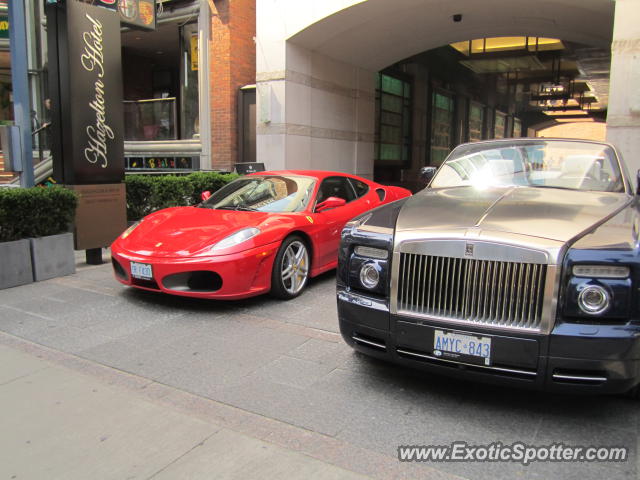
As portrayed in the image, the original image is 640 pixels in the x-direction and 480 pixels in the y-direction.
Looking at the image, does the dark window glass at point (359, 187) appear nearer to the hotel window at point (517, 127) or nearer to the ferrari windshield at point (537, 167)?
the ferrari windshield at point (537, 167)

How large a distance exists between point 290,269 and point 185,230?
118 cm

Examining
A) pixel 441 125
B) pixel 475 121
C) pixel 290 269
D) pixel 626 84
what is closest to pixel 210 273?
pixel 290 269

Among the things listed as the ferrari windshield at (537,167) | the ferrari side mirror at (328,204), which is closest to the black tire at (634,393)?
the ferrari windshield at (537,167)

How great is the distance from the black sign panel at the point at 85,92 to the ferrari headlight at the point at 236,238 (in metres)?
3.24

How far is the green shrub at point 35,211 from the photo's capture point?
6020mm

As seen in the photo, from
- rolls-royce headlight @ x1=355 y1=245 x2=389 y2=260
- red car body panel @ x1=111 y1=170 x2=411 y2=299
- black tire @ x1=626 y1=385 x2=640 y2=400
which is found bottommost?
black tire @ x1=626 y1=385 x2=640 y2=400

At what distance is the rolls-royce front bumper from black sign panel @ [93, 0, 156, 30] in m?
8.57

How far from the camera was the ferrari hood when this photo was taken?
202 inches

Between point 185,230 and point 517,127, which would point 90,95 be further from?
point 517,127

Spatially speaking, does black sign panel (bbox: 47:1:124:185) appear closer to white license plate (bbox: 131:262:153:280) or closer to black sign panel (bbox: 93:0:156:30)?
black sign panel (bbox: 93:0:156:30)

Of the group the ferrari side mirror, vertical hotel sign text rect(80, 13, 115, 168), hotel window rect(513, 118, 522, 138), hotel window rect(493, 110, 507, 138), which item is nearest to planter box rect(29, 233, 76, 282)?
vertical hotel sign text rect(80, 13, 115, 168)

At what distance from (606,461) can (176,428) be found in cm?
236

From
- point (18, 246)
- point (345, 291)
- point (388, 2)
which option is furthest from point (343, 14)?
point (345, 291)

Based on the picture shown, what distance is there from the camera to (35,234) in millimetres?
6348
